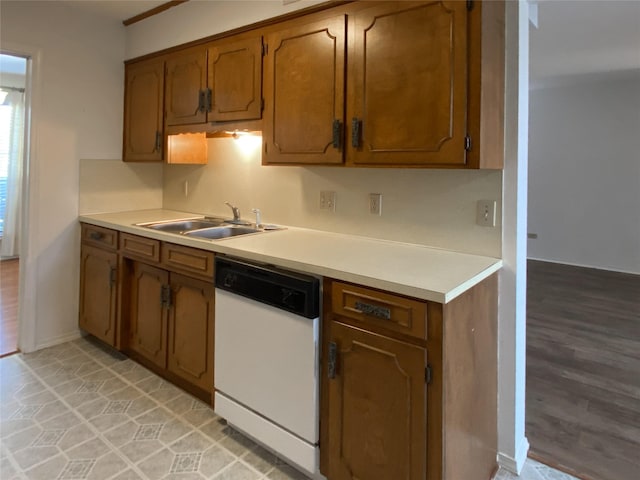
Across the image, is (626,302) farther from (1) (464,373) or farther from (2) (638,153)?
(1) (464,373)

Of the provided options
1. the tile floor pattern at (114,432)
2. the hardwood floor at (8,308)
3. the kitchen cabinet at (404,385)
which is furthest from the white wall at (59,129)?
the kitchen cabinet at (404,385)

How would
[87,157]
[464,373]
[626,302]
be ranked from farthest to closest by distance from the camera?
[626,302]
[87,157]
[464,373]

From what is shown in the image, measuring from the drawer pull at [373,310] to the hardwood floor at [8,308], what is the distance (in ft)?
9.09

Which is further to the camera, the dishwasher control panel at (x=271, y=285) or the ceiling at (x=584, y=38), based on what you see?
the ceiling at (x=584, y=38)

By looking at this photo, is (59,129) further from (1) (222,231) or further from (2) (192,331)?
(2) (192,331)

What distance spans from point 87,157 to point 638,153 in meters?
6.27

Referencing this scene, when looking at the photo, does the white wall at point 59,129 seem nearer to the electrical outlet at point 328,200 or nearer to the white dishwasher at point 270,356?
the white dishwasher at point 270,356

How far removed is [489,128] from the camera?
1614 mm

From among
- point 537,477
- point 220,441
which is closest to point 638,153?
point 537,477

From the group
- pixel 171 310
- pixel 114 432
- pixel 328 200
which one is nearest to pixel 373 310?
pixel 328 200

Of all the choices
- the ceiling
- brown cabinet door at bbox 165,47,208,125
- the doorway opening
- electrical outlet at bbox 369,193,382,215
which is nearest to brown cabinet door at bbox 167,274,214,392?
electrical outlet at bbox 369,193,382,215

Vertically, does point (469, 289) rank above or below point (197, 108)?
below

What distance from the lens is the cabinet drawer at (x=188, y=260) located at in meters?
2.11

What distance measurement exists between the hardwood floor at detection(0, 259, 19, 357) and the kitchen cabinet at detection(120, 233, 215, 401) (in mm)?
1029
